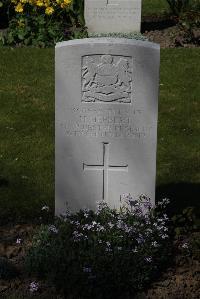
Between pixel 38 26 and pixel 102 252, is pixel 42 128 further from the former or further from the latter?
pixel 38 26

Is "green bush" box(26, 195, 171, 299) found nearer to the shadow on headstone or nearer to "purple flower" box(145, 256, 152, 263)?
"purple flower" box(145, 256, 152, 263)

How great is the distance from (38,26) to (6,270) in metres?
7.71

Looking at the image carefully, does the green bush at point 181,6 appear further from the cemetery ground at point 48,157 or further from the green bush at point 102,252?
the green bush at point 102,252

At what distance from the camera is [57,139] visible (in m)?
5.52

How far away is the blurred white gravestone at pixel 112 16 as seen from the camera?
12703mm

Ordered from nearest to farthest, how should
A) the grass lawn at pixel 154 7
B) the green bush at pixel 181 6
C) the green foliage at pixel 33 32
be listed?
the green foliage at pixel 33 32 → the green bush at pixel 181 6 → the grass lawn at pixel 154 7

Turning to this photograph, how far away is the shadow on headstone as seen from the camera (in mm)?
6477

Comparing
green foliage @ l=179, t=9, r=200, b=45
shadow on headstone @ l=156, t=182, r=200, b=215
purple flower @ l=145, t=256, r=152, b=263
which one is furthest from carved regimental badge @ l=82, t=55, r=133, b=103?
green foliage @ l=179, t=9, r=200, b=45

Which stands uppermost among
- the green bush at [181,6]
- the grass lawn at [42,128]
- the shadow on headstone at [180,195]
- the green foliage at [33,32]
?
the green bush at [181,6]

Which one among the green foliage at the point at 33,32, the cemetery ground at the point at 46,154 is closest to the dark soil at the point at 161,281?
the cemetery ground at the point at 46,154

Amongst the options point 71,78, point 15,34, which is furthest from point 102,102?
point 15,34

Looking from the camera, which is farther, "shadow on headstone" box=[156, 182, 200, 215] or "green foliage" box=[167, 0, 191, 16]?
"green foliage" box=[167, 0, 191, 16]

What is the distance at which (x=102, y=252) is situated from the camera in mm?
4965

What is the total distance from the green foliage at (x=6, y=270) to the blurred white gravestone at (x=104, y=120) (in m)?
0.72
